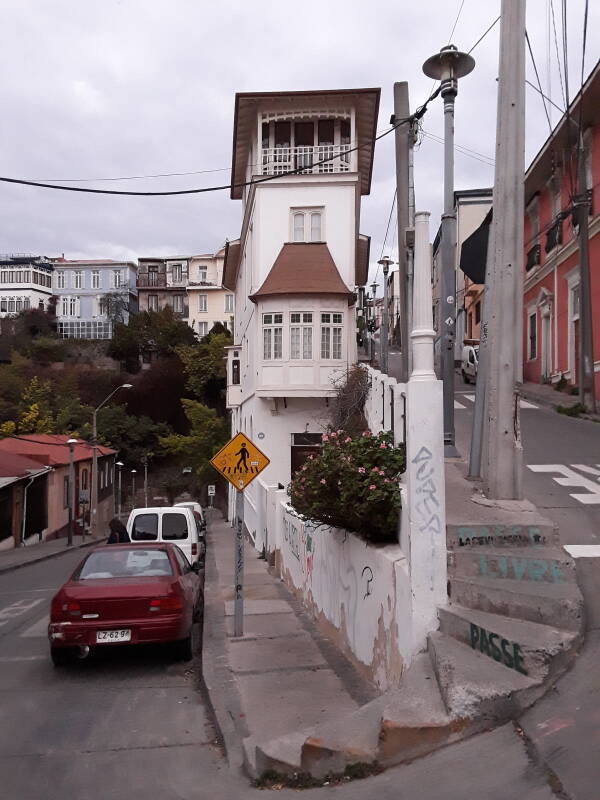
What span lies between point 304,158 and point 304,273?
4.00m

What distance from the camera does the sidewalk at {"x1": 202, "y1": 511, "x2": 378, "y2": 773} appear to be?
6.65m

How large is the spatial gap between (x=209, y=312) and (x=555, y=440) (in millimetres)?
63640

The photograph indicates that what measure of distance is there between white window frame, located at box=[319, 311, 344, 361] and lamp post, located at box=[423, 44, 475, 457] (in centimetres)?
1000

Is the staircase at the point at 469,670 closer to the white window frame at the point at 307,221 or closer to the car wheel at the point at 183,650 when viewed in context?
the car wheel at the point at 183,650

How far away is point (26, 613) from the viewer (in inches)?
577

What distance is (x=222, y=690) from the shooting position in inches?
309

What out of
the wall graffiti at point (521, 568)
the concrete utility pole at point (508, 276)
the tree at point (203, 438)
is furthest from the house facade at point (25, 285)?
the wall graffiti at point (521, 568)

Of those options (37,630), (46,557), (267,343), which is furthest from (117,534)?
(46,557)

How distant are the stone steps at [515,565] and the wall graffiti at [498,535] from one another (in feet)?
0.52

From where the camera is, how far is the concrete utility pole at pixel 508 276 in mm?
8414

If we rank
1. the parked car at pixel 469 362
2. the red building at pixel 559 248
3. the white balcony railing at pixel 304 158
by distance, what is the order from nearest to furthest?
1. the red building at pixel 559 248
2. the white balcony railing at pixel 304 158
3. the parked car at pixel 469 362

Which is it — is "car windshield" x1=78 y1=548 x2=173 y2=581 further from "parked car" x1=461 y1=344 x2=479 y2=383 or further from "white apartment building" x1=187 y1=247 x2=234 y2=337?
"white apartment building" x1=187 y1=247 x2=234 y2=337

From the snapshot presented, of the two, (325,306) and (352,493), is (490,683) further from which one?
(325,306)

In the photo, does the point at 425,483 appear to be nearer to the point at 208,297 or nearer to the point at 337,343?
the point at 337,343
